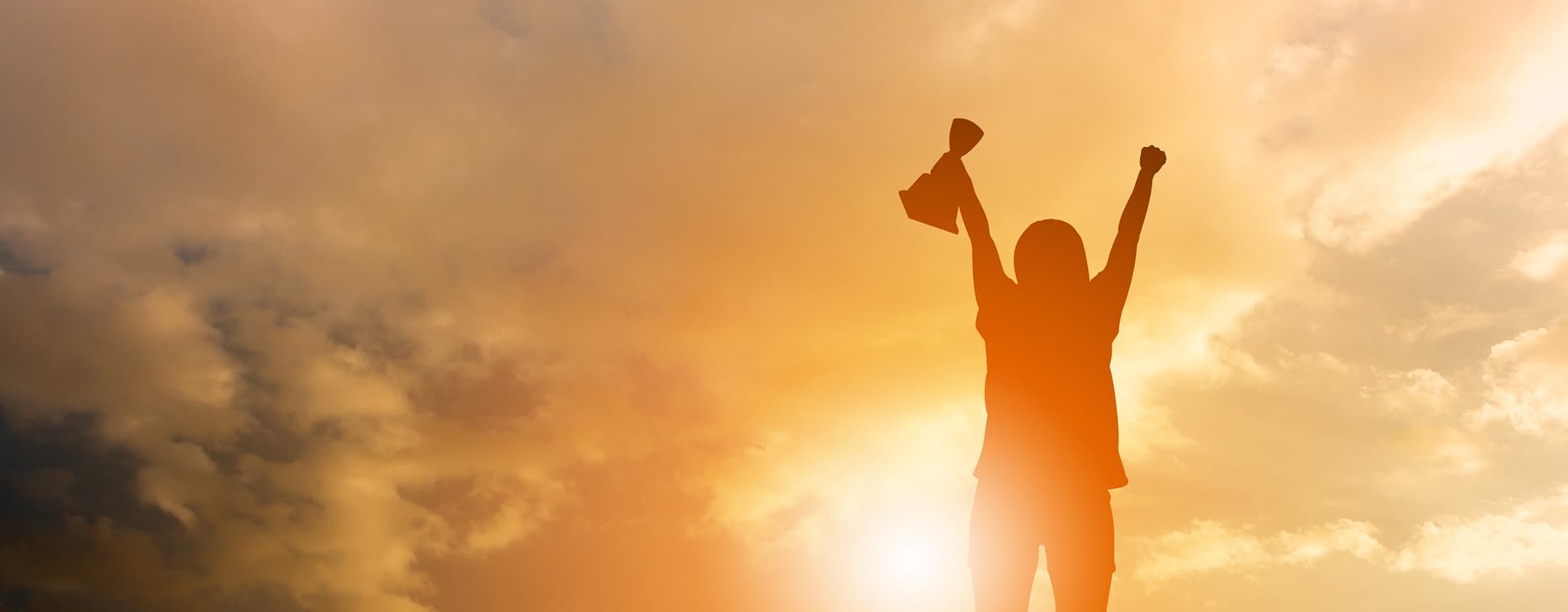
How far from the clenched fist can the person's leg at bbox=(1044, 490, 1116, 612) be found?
9.93 ft

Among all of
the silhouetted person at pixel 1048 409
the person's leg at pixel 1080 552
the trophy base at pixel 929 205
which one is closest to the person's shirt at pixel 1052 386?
the silhouetted person at pixel 1048 409

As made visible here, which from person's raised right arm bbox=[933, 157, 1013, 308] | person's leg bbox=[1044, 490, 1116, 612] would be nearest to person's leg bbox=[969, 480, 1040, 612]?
person's leg bbox=[1044, 490, 1116, 612]

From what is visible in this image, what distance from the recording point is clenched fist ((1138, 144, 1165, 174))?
10.6m

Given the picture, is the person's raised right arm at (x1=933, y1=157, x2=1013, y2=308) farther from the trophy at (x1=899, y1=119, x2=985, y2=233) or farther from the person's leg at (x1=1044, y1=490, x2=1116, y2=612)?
the person's leg at (x1=1044, y1=490, x2=1116, y2=612)

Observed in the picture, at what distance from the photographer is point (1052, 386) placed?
32.6ft

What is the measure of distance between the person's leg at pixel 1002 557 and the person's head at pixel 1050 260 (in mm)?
1834

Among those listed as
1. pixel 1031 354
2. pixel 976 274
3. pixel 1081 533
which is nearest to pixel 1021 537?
pixel 1081 533

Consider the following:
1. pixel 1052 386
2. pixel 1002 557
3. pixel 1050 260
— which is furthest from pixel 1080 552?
pixel 1050 260

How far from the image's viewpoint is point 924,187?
10570mm

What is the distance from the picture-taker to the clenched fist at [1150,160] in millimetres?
10586

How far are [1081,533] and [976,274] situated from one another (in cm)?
241

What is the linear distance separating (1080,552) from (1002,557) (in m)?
0.64

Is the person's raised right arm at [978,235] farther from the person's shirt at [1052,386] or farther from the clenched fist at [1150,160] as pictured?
the clenched fist at [1150,160]

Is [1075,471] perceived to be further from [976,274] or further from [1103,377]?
[976,274]
